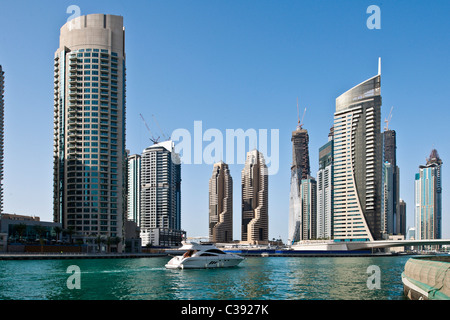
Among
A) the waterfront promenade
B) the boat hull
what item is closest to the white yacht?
the boat hull

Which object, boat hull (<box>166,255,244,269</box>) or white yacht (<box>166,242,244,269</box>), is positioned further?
white yacht (<box>166,242,244,269</box>)

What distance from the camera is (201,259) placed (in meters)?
102

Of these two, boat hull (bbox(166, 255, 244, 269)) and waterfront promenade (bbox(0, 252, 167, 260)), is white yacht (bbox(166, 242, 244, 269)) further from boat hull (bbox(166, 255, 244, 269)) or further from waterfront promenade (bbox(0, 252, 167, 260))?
waterfront promenade (bbox(0, 252, 167, 260))

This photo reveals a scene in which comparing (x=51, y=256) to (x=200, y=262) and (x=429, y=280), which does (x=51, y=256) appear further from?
(x=429, y=280)

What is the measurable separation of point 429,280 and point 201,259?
68044 millimetres

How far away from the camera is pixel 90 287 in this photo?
62438mm

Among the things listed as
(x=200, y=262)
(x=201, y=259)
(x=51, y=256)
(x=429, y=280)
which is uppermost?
(x=429, y=280)

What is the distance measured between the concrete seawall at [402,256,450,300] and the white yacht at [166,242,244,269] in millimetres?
57212

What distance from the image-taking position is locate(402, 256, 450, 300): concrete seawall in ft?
111

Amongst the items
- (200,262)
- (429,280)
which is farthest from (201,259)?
(429,280)
